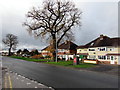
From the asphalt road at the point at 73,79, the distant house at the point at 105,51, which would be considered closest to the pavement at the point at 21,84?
the asphalt road at the point at 73,79

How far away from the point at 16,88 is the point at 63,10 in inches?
1138

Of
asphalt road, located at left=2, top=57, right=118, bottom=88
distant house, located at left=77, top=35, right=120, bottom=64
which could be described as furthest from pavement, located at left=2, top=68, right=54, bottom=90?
distant house, located at left=77, top=35, right=120, bottom=64

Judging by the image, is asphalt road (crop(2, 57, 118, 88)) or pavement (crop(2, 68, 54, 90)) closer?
pavement (crop(2, 68, 54, 90))

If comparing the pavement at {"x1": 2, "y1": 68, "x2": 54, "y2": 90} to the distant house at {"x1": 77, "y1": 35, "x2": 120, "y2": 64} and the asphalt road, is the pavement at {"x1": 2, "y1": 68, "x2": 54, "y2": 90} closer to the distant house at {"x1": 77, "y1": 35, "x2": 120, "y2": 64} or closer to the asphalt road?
the asphalt road

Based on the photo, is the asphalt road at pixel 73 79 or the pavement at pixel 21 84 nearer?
the pavement at pixel 21 84

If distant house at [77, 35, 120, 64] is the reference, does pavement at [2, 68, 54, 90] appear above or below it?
below

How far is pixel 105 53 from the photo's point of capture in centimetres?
3947

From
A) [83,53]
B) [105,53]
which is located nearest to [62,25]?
[105,53]

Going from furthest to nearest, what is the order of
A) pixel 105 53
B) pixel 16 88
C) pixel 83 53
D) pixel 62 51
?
pixel 62 51, pixel 83 53, pixel 105 53, pixel 16 88

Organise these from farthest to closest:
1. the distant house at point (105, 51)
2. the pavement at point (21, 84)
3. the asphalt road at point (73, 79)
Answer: the distant house at point (105, 51)
the asphalt road at point (73, 79)
the pavement at point (21, 84)

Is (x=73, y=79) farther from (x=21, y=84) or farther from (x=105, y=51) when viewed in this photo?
(x=105, y=51)

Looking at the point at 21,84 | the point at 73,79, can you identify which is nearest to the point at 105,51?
the point at 73,79

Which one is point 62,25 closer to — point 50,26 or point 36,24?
point 50,26

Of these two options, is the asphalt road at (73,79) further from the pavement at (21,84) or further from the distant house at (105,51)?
the distant house at (105,51)
